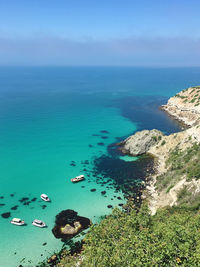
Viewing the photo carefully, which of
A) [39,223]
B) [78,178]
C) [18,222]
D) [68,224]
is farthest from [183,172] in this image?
[18,222]

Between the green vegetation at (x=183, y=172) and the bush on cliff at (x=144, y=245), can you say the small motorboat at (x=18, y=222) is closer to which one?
the bush on cliff at (x=144, y=245)

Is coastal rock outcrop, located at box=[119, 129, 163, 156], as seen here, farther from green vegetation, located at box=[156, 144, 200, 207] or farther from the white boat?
the white boat

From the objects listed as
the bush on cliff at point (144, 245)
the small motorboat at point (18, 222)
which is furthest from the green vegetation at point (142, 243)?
the small motorboat at point (18, 222)

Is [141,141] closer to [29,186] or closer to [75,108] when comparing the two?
[29,186]

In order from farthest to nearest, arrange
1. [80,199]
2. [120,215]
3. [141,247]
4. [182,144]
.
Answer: [182,144] → [80,199] → [120,215] → [141,247]

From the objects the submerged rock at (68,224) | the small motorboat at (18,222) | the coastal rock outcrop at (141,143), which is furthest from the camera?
the coastal rock outcrop at (141,143)

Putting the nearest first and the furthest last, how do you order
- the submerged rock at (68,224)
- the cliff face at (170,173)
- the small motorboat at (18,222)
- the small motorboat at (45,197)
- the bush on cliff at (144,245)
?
the bush on cliff at (144,245) → the submerged rock at (68,224) → the small motorboat at (18,222) → the cliff face at (170,173) → the small motorboat at (45,197)

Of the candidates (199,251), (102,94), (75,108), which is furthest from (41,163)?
(102,94)
